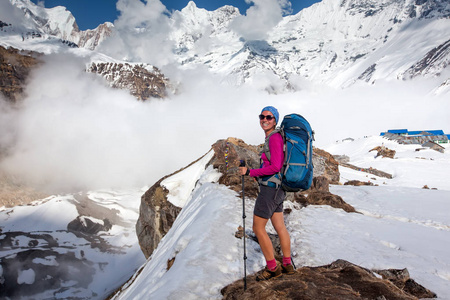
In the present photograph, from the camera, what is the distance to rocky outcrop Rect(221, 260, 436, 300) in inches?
152

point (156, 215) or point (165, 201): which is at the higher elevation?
point (165, 201)

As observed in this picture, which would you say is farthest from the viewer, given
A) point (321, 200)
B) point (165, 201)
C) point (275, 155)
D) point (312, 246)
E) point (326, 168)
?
point (326, 168)

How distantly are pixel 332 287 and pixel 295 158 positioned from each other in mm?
2243

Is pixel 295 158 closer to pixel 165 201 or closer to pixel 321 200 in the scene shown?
pixel 321 200

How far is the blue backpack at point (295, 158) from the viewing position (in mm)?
4102

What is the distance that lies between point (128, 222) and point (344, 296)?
219 m

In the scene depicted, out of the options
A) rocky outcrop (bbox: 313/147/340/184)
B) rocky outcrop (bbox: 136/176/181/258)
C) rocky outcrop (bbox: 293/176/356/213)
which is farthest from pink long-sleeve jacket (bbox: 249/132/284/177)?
Result: rocky outcrop (bbox: 313/147/340/184)

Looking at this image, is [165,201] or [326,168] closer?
[165,201]

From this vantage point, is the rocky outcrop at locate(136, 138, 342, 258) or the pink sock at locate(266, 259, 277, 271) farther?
the rocky outcrop at locate(136, 138, 342, 258)

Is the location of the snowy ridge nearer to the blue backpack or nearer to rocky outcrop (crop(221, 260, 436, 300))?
rocky outcrop (crop(221, 260, 436, 300))

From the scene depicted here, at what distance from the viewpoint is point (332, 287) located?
161 inches

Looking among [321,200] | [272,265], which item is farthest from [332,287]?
[321,200]

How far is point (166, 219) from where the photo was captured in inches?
678

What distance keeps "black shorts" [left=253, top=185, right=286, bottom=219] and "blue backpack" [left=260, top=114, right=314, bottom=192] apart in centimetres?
13
